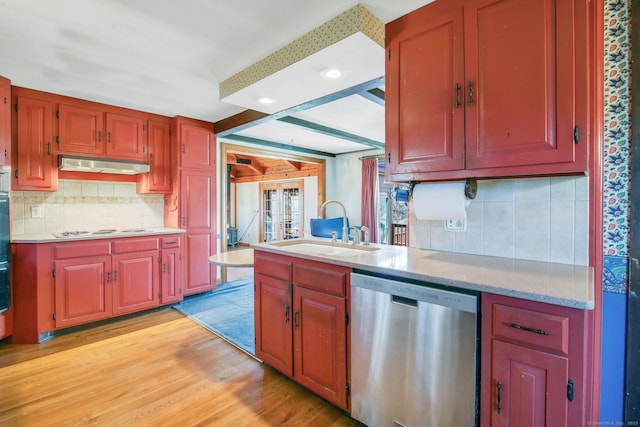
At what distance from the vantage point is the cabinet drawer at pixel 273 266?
199 cm

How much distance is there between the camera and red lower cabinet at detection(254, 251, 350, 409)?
170 centimetres

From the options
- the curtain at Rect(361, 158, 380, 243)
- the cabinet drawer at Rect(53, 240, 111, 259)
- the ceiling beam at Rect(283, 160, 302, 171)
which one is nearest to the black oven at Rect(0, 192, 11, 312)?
the cabinet drawer at Rect(53, 240, 111, 259)

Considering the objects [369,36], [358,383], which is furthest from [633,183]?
[358,383]

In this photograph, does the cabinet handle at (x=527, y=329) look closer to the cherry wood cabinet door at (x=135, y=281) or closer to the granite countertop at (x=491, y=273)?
the granite countertop at (x=491, y=273)

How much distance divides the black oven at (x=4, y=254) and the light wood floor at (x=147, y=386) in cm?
49

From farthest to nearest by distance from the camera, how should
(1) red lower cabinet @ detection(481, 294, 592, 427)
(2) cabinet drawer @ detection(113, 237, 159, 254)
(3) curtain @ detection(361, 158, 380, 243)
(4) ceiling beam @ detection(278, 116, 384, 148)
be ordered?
(3) curtain @ detection(361, 158, 380, 243) < (4) ceiling beam @ detection(278, 116, 384, 148) < (2) cabinet drawer @ detection(113, 237, 159, 254) < (1) red lower cabinet @ detection(481, 294, 592, 427)

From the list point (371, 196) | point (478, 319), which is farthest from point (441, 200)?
point (371, 196)

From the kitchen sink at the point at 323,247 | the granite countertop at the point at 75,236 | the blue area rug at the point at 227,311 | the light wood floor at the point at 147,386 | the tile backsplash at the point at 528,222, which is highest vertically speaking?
the tile backsplash at the point at 528,222

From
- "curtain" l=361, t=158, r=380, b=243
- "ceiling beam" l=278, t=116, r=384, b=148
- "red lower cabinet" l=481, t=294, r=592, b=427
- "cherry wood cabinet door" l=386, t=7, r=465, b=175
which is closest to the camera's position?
"red lower cabinet" l=481, t=294, r=592, b=427

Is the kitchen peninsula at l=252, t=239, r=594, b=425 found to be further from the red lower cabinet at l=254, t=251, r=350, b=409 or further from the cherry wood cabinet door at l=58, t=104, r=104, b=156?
the cherry wood cabinet door at l=58, t=104, r=104, b=156

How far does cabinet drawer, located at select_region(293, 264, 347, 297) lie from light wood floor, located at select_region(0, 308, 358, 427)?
748 mm

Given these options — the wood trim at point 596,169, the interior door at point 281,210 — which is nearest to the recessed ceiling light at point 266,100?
the wood trim at point 596,169

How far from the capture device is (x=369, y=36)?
170cm

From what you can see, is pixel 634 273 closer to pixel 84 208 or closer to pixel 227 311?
pixel 227 311
